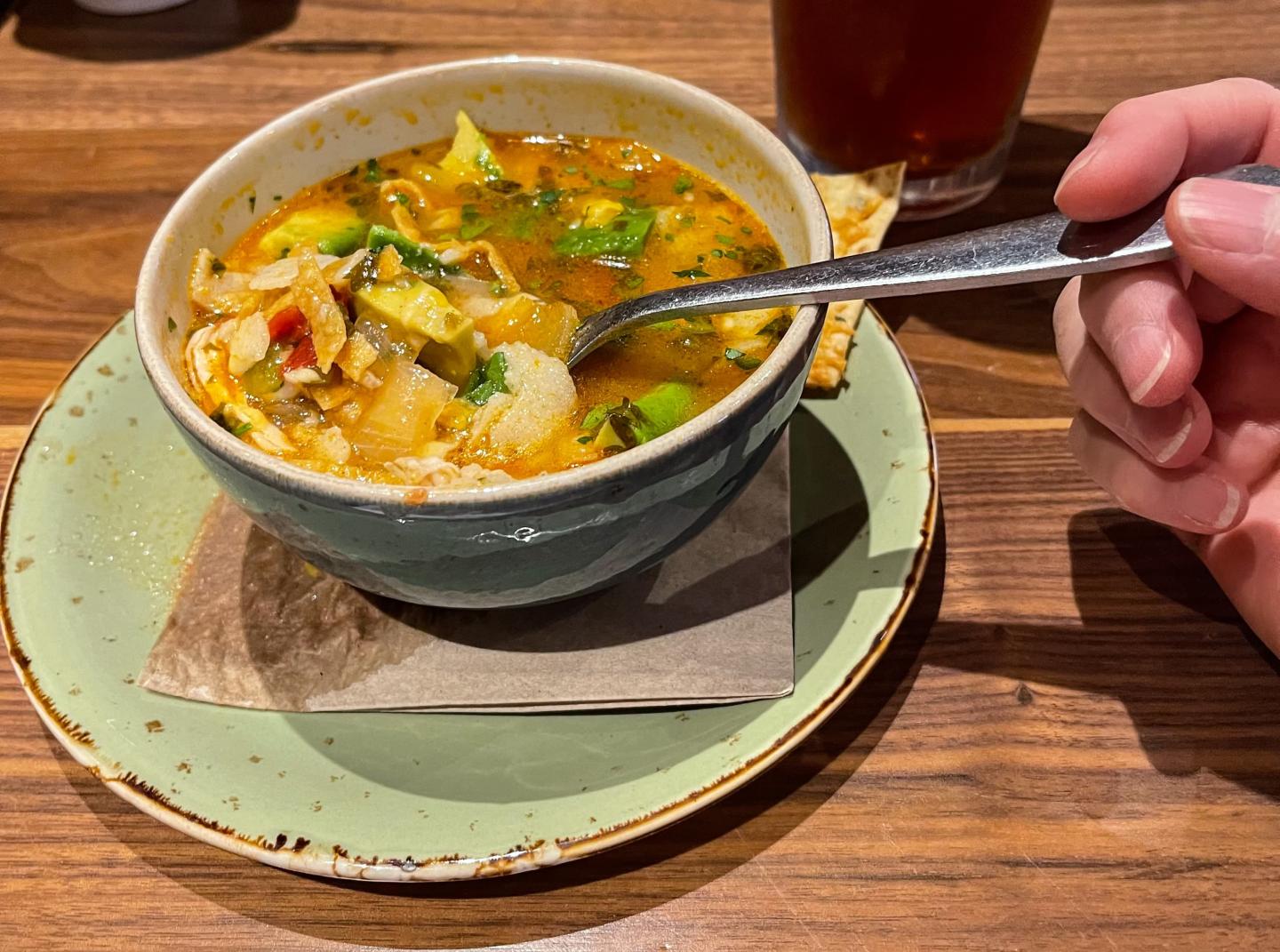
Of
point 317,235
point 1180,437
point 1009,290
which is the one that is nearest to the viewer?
point 1180,437

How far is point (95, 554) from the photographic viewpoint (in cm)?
150

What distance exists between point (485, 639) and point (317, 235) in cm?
71

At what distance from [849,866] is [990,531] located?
25.4 inches

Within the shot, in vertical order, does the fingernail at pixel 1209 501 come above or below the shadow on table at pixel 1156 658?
above

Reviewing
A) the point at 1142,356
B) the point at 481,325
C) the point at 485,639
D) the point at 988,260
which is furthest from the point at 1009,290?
the point at 485,639

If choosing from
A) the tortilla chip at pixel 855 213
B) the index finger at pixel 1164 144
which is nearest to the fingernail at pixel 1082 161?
the index finger at pixel 1164 144

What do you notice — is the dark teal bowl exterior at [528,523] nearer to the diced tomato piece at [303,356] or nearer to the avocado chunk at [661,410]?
the avocado chunk at [661,410]

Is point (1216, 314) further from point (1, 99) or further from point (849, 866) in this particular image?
point (1, 99)

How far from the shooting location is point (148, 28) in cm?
306

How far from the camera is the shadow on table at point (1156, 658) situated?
1342 mm

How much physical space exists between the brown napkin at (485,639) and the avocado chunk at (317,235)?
17.9 inches

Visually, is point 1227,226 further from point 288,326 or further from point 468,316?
point 288,326

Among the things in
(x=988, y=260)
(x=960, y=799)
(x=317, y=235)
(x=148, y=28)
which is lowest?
(x=960, y=799)

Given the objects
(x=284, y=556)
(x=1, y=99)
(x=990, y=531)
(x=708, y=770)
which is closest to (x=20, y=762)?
(x=284, y=556)
